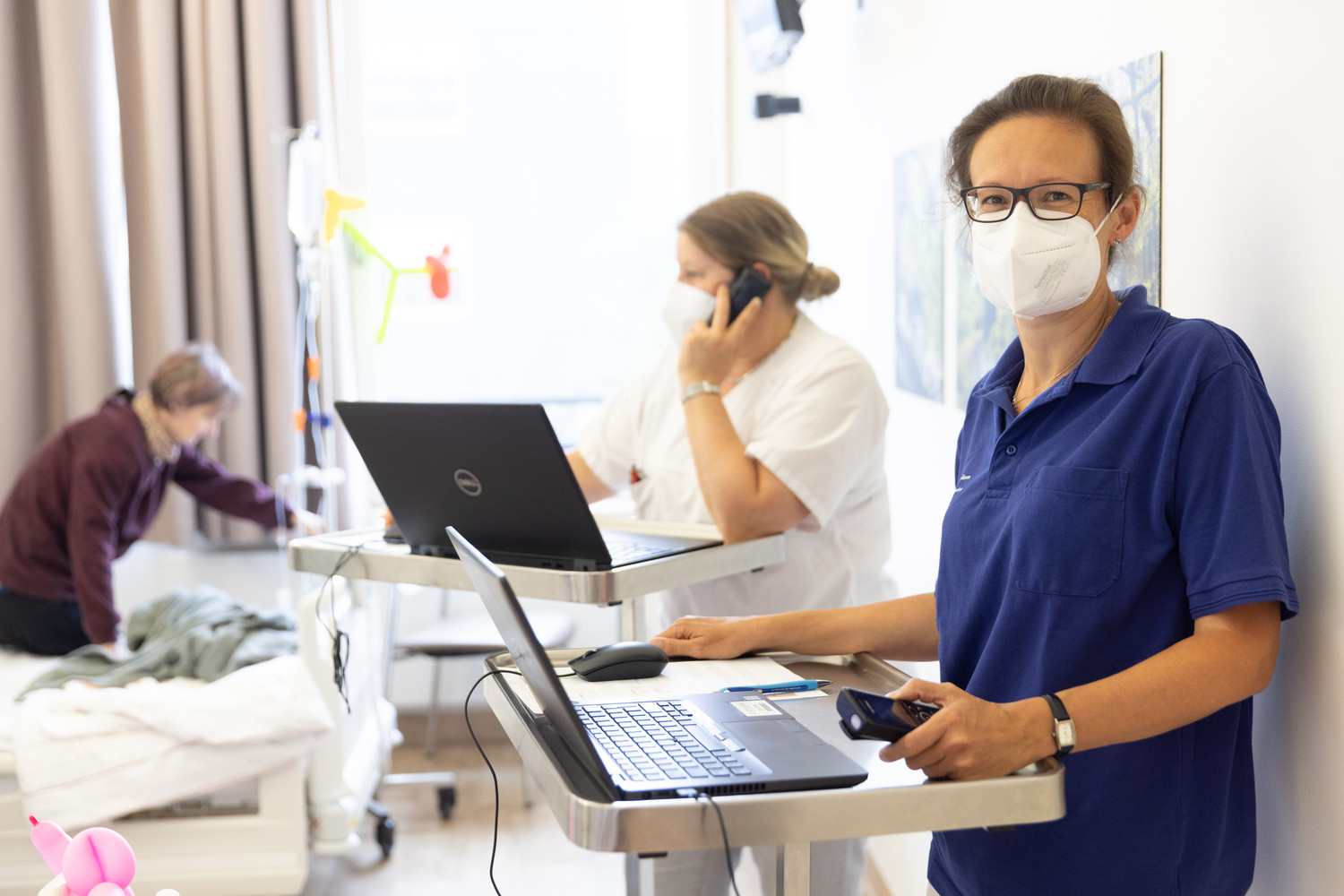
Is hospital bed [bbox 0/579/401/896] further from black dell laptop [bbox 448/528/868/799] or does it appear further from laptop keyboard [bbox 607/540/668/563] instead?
black dell laptop [bbox 448/528/868/799]

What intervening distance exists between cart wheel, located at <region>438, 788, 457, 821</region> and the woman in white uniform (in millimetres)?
1485

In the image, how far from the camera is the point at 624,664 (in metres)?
1.10

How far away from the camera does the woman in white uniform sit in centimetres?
167

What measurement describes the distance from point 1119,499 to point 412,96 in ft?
11.2

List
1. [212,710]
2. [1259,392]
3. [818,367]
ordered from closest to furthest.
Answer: [1259,392], [818,367], [212,710]

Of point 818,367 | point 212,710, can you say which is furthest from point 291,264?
point 818,367

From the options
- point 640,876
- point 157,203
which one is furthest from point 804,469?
point 157,203

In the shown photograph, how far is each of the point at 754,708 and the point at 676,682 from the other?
4.8 inches

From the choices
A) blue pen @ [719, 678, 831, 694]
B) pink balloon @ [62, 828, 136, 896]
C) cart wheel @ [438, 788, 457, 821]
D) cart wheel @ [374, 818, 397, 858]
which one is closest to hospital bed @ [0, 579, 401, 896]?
cart wheel @ [374, 818, 397, 858]

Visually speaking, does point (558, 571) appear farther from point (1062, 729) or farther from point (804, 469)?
point (1062, 729)

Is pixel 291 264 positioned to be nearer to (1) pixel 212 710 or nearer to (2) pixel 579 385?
(2) pixel 579 385

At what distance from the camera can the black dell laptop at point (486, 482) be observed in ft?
4.39

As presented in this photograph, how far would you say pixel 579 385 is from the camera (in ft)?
13.1

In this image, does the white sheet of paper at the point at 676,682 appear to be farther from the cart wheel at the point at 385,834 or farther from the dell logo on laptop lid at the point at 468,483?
the cart wheel at the point at 385,834
